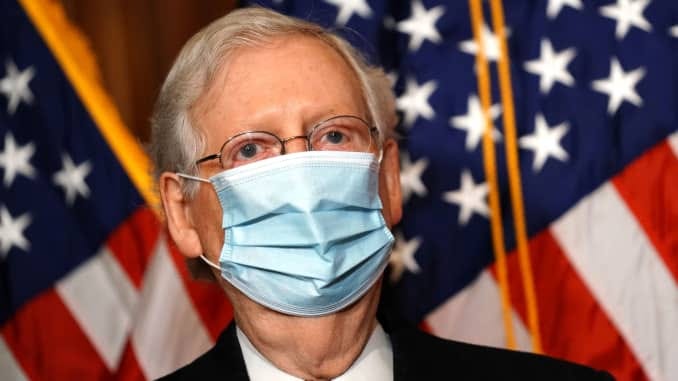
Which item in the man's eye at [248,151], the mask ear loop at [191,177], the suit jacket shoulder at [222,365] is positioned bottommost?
the suit jacket shoulder at [222,365]

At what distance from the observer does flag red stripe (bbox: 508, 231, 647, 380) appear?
2607 mm

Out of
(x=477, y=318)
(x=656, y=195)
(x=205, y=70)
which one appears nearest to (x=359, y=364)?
(x=205, y=70)

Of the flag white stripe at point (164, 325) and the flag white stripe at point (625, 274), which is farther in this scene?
the flag white stripe at point (164, 325)

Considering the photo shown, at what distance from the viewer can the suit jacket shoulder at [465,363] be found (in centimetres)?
192

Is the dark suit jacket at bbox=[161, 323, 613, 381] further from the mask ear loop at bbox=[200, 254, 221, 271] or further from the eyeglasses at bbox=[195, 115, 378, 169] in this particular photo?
the eyeglasses at bbox=[195, 115, 378, 169]

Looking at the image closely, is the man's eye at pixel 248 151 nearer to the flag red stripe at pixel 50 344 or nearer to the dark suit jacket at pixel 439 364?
the dark suit jacket at pixel 439 364

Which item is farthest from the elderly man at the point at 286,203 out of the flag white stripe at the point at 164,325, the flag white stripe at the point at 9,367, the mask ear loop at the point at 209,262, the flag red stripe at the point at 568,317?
the flag white stripe at the point at 9,367

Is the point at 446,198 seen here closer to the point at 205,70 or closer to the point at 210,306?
the point at 210,306

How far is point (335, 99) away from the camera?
1.85m

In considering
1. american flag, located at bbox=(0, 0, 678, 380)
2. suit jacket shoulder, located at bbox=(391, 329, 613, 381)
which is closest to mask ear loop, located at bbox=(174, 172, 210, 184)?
suit jacket shoulder, located at bbox=(391, 329, 613, 381)

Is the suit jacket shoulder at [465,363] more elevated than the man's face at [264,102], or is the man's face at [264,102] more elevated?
the man's face at [264,102]

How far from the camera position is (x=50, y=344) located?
277 cm

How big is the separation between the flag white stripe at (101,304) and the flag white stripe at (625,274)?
1238 mm

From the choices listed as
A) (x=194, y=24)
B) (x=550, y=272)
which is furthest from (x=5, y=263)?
(x=550, y=272)
